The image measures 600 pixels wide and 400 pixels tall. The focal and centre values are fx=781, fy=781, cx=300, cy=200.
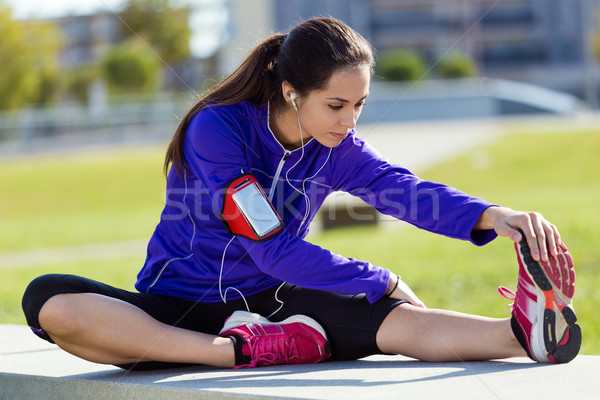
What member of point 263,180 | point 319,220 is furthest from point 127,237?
point 263,180

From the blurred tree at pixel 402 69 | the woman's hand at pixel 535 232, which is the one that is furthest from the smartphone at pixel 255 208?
the blurred tree at pixel 402 69

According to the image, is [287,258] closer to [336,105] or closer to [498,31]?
[336,105]

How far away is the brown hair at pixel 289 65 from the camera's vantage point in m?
2.45

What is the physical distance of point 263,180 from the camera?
269 centimetres

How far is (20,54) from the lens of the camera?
2997 cm

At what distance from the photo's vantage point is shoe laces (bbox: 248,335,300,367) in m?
2.47

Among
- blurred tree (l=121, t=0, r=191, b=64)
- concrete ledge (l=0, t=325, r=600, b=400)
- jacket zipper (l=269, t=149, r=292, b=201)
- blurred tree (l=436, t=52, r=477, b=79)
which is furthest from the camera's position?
blurred tree (l=121, t=0, r=191, b=64)

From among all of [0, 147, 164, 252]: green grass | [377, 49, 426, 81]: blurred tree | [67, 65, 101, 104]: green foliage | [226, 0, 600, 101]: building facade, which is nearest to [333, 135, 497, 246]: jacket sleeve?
[0, 147, 164, 252]: green grass

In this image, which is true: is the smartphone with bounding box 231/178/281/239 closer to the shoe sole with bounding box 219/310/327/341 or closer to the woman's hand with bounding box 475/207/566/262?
the shoe sole with bounding box 219/310/327/341

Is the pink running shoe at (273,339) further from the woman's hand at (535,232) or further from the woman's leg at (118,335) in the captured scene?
the woman's hand at (535,232)

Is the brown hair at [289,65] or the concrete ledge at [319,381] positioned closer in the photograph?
the concrete ledge at [319,381]

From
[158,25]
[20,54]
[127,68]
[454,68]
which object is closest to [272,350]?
[127,68]

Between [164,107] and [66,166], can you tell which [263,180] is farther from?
[164,107]

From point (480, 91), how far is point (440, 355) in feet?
83.7
